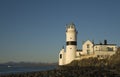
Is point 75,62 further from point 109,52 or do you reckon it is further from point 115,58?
point 115,58

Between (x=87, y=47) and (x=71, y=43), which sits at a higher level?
(x=71, y=43)

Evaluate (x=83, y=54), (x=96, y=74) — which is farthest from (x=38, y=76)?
(x=83, y=54)

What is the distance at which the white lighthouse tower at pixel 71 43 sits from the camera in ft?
244

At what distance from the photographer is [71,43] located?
7450 centimetres

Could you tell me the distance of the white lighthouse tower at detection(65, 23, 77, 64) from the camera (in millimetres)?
74375

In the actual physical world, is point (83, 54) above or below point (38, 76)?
above

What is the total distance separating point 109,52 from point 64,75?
34442 mm

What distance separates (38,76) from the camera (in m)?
39.8

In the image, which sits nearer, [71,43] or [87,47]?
[71,43]

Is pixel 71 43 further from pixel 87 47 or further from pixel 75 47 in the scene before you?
pixel 87 47

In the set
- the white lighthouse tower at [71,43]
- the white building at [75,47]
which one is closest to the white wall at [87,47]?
the white building at [75,47]

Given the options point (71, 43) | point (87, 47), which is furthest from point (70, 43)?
point (87, 47)

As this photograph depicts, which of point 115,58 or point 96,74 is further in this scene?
point 115,58

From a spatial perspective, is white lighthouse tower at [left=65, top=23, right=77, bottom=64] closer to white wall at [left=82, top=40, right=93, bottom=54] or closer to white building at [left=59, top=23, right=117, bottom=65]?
white building at [left=59, top=23, right=117, bottom=65]
